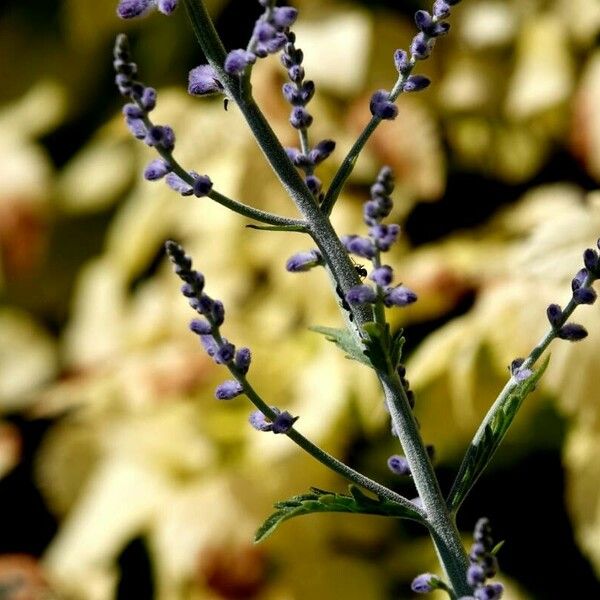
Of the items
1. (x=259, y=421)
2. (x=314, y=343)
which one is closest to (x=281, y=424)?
(x=259, y=421)

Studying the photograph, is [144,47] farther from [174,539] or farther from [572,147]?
[174,539]

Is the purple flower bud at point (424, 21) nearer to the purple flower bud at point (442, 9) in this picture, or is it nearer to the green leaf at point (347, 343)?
the purple flower bud at point (442, 9)

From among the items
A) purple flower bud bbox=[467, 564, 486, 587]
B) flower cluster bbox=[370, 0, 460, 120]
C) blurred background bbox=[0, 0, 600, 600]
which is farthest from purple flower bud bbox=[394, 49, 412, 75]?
blurred background bbox=[0, 0, 600, 600]

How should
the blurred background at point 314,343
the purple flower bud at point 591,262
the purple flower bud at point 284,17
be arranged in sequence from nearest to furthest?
the purple flower bud at point 284,17 → the purple flower bud at point 591,262 → the blurred background at point 314,343

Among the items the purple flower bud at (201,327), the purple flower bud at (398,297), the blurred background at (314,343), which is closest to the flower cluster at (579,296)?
the purple flower bud at (398,297)

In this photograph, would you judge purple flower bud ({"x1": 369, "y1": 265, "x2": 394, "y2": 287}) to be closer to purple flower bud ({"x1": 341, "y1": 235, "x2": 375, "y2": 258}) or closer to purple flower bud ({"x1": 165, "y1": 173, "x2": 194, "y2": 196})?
purple flower bud ({"x1": 341, "y1": 235, "x2": 375, "y2": 258})

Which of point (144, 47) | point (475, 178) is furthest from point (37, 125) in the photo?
point (475, 178)
